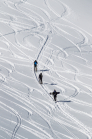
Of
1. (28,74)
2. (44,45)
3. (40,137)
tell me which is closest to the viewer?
(40,137)

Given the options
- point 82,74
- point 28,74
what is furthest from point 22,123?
point 82,74

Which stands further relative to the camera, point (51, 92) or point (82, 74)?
point (82, 74)

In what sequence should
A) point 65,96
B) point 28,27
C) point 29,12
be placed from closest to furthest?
1. point 65,96
2. point 28,27
3. point 29,12

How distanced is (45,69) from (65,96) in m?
5.52

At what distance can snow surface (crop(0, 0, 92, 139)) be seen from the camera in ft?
67.2

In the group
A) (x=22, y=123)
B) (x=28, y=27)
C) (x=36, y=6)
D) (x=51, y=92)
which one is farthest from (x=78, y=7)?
(x=22, y=123)

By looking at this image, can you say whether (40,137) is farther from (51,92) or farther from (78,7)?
(78,7)

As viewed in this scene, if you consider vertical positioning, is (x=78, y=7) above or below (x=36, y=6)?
above

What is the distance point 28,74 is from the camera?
91.6ft

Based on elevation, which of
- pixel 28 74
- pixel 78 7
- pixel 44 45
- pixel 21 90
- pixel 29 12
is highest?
pixel 78 7

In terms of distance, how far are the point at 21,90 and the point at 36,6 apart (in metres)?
20.5

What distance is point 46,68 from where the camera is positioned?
97.4 feet

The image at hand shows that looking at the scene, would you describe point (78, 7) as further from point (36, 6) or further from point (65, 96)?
point (65, 96)

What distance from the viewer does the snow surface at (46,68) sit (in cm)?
2047
